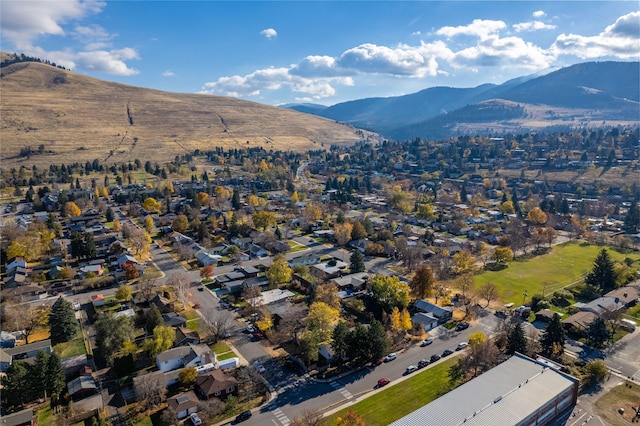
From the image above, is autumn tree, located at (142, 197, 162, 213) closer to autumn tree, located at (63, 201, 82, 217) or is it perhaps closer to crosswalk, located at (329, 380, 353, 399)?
autumn tree, located at (63, 201, 82, 217)

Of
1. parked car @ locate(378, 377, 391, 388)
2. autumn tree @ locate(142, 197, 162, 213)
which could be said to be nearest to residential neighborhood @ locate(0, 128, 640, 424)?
autumn tree @ locate(142, 197, 162, 213)

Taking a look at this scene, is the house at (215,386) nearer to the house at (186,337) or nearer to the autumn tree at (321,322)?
the house at (186,337)

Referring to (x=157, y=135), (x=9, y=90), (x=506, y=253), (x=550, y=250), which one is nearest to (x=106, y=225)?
(x=506, y=253)

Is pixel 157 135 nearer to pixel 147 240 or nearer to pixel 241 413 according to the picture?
pixel 147 240

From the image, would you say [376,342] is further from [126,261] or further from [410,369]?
[126,261]

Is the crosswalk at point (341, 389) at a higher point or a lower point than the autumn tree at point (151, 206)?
lower

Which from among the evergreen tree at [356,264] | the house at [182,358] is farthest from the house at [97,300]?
the evergreen tree at [356,264]
